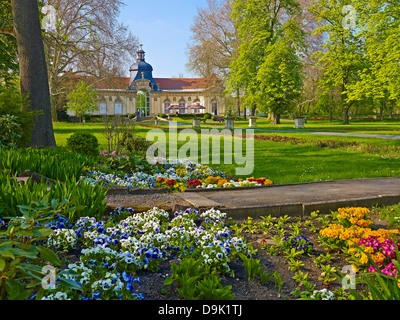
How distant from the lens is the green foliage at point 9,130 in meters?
8.38

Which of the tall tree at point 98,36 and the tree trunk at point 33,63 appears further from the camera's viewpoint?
the tall tree at point 98,36

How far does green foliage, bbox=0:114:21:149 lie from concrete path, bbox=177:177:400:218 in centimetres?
551

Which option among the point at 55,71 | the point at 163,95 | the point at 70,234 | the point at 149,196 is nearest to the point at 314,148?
the point at 149,196

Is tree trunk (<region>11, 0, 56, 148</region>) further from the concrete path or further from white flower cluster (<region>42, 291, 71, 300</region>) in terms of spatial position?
white flower cluster (<region>42, 291, 71, 300</region>)

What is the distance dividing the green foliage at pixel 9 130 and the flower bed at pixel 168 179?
119 inches

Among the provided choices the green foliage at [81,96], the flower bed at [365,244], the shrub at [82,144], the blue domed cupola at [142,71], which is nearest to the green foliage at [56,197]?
the flower bed at [365,244]

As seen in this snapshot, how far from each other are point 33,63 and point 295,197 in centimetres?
967

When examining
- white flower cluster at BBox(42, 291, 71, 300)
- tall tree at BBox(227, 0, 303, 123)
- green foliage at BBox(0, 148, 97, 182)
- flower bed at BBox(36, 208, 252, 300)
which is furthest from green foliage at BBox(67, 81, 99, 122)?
white flower cluster at BBox(42, 291, 71, 300)

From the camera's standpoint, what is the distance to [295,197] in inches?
199

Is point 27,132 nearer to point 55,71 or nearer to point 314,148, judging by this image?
point 314,148

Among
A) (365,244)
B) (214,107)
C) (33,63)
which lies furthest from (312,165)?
(214,107)

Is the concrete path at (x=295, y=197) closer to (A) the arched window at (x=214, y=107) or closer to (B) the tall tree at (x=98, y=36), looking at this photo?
(B) the tall tree at (x=98, y=36)

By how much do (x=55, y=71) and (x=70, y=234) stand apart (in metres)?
28.6

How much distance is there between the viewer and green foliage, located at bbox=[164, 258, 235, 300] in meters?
2.27
